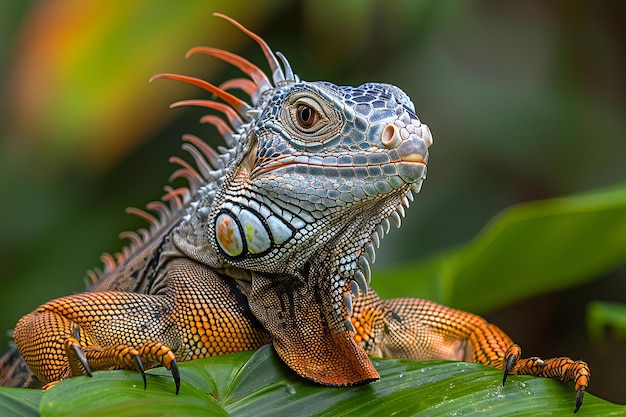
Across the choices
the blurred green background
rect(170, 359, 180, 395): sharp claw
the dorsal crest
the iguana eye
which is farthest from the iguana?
the blurred green background

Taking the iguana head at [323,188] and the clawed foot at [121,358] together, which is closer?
the clawed foot at [121,358]

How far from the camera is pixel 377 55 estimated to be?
20.2ft

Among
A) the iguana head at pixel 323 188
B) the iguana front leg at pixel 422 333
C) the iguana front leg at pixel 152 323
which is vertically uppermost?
the iguana head at pixel 323 188

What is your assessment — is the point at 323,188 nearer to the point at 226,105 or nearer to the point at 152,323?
the point at 152,323

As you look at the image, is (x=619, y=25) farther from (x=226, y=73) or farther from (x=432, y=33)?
(x=226, y=73)

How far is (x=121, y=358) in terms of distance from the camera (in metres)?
1.79

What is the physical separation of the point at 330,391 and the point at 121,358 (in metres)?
0.62

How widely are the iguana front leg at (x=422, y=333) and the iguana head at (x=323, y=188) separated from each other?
0.86 ft

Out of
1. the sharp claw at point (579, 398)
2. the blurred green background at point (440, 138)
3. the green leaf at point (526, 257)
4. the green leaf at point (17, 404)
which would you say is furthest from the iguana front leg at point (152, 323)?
the blurred green background at point (440, 138)

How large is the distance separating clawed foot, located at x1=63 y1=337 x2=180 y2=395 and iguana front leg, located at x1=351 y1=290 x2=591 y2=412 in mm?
810

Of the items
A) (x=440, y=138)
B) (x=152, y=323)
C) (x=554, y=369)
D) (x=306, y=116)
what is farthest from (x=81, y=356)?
(x=440, y=138)

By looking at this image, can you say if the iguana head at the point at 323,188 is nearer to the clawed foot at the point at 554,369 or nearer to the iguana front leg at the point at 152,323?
the iguana front leg at the point at 152,323

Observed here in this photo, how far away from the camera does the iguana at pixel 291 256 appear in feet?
6.95

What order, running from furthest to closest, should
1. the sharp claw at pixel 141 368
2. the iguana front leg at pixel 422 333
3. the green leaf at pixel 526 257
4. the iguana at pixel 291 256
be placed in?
the green leaf at pixel 526 257 < the iguana front leg at pixel 422 333 < the iguana at pixel 291 256 < the sharp claw at pixel 141 368
